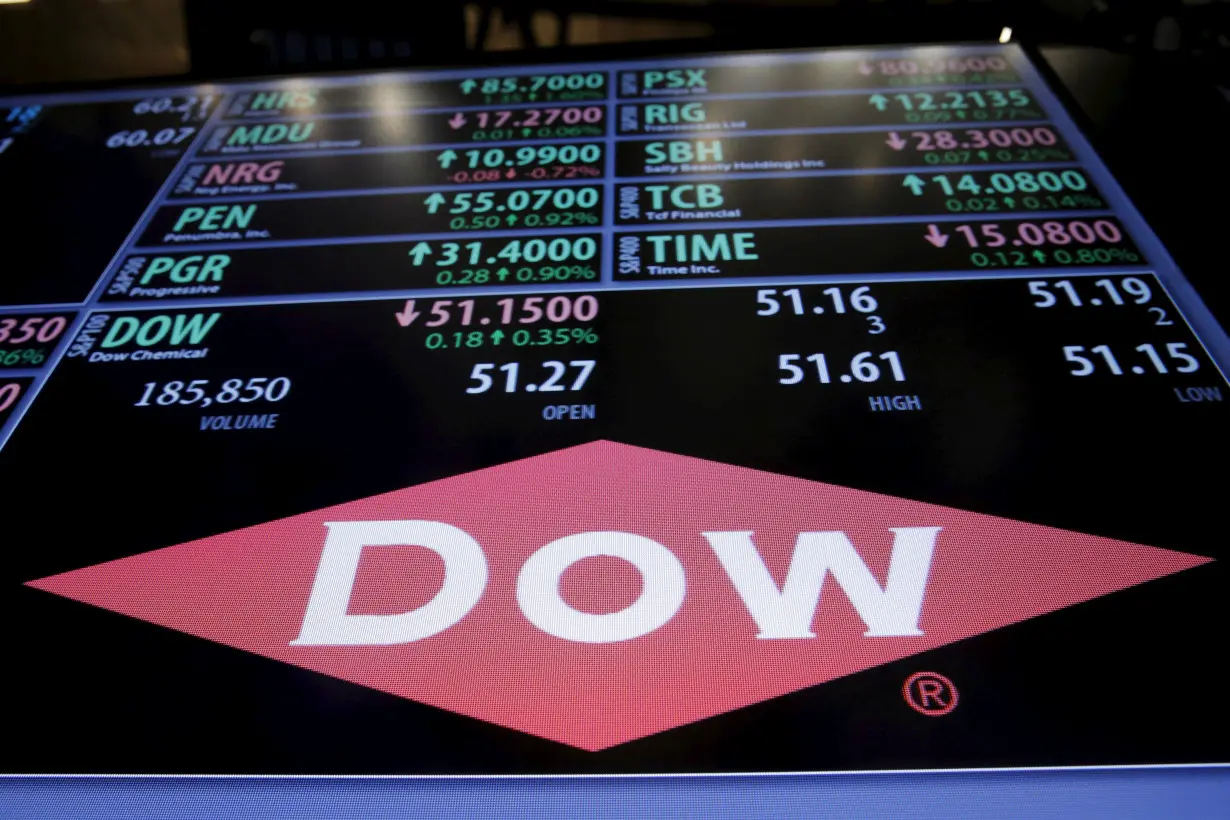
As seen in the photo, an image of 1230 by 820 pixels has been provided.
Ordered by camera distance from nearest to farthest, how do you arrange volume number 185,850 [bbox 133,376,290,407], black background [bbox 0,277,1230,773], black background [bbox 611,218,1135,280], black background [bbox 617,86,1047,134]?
1. black background [bbox 0,277,1230,773]
2. volume number 185,850 [bbox 133,376,290,407]
3. black background [bbox 611,218,1135,280]
4. black background [bbox 617,86,1047,134]

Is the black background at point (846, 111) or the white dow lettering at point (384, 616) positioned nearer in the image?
the white dow lettering at point (384, 616)

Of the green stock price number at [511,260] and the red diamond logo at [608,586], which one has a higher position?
the green stock price number at [511,260]

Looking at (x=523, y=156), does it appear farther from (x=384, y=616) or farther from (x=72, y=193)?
(x=384, y=616)

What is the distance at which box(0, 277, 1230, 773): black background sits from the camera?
36.2 inches

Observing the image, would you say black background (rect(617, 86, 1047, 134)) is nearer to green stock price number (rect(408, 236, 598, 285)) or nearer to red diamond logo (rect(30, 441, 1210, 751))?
green stock price number (rect(408, 236, 598, 285))

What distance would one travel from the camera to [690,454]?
1.18m

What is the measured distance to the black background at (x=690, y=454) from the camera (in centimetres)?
92

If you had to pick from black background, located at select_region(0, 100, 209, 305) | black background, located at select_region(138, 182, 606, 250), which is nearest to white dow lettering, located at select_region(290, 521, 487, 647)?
black background, located at select_region(138, 182, 606, 250)

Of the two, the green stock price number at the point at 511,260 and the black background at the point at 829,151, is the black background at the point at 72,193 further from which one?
the black background at the point at 829,151

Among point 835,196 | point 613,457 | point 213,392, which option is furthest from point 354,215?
point 835,196

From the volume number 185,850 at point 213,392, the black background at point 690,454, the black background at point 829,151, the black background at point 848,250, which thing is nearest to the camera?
the black background at point 690,454

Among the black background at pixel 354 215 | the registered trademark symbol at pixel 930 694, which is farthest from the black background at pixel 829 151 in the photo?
the registered trademark symbol at pixel 930 694

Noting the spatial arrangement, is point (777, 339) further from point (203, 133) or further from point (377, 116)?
point (203, 133)

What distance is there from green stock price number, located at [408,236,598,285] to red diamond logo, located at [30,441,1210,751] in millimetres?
424
